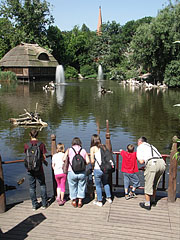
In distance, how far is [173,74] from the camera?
46.4 m

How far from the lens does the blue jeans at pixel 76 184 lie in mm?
6660

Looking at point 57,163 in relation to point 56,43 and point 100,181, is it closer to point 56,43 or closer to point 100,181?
point 100,181

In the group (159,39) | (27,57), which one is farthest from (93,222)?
(27,57)

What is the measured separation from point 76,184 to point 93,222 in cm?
106

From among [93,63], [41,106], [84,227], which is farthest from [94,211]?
[93,63]

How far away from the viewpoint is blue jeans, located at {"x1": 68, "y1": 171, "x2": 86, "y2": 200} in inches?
262

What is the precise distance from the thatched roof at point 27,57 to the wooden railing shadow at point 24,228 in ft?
179

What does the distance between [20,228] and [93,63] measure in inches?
2875

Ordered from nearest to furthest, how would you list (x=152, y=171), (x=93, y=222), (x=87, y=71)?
(x=93, y=222) < (x=152, y=171) < (x=87, y=71)

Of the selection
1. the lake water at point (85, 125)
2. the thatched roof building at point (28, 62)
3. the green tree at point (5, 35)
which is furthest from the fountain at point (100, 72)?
the lake water at point (85, 125)

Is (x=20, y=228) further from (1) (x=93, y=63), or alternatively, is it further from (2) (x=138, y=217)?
(1) (x=93, y=63)

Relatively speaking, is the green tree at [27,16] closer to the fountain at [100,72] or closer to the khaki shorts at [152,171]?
the fountain at [100,72]

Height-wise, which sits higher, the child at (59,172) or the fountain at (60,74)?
the fountain at (60,74)

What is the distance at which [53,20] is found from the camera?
226ft
